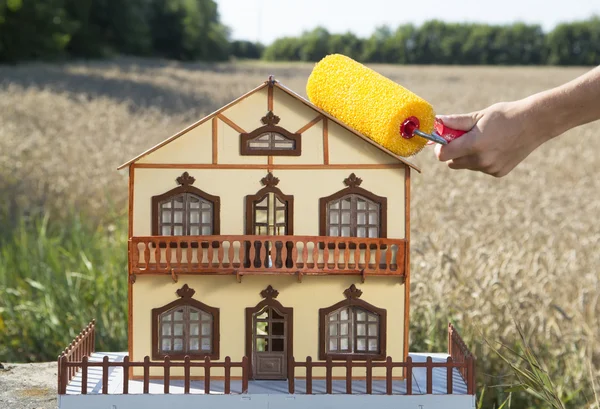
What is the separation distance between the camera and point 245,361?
373 centimetres

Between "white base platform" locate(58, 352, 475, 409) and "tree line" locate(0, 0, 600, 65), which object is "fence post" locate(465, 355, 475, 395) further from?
"tree line" locate(0, 0, 600, 65)

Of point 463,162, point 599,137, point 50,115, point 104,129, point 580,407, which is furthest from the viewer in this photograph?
point 599,137

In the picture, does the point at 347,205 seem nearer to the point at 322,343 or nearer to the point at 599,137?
the point at 322,343

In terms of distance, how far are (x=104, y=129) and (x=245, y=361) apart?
43.0ft

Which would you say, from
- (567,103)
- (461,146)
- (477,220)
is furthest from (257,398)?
(477,220)

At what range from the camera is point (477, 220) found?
8969mm

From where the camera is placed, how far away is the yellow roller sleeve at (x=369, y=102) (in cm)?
363

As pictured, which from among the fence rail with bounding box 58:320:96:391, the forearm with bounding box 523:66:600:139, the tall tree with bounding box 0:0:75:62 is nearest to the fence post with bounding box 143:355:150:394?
the fence rail with bounding box 58:320:96:391

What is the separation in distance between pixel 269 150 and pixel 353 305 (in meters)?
0.83

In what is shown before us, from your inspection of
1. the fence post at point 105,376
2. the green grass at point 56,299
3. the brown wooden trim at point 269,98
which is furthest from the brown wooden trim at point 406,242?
the green grass at point 56,299

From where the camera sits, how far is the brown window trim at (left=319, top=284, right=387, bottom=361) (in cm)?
388

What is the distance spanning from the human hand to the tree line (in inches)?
1094

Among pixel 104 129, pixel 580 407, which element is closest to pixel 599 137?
pixel 104 129

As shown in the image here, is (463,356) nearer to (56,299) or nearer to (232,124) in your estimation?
(232,124)
